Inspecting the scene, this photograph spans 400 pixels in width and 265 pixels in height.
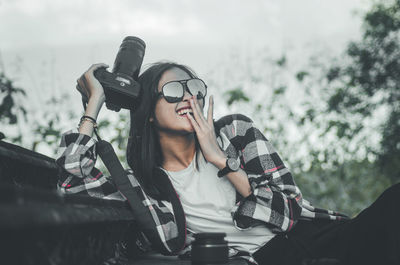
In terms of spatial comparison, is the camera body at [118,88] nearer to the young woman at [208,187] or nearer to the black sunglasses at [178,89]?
the young woman at [208,187]

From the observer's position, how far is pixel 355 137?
5.97 m

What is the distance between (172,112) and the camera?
6.97ft

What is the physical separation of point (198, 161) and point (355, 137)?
4.61 metres

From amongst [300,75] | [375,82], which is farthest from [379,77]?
[300,75]

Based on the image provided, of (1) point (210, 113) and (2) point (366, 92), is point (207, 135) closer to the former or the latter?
(1) point (210, 113)

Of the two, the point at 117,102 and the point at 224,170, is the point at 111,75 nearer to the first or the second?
the point at 117,102

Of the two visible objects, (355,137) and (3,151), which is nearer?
(3,151)

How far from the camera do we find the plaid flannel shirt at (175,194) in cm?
174

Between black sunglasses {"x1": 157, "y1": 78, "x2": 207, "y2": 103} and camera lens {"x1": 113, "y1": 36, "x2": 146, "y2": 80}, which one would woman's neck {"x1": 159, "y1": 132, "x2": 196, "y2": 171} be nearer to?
black sunglasses {"x1": 157, "y1": 78, "x2": 207, "y2": 103}

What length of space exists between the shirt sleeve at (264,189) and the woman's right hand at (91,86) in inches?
31.3

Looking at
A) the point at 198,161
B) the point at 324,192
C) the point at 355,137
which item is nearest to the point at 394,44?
the point at 355,137

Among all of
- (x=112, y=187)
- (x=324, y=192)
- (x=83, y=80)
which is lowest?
(x=324, y=192)

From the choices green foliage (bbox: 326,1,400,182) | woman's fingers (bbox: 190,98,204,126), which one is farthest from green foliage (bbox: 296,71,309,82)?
woman's fingers (bbox: 190,98,204,126)

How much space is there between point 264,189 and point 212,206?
0.33 m
